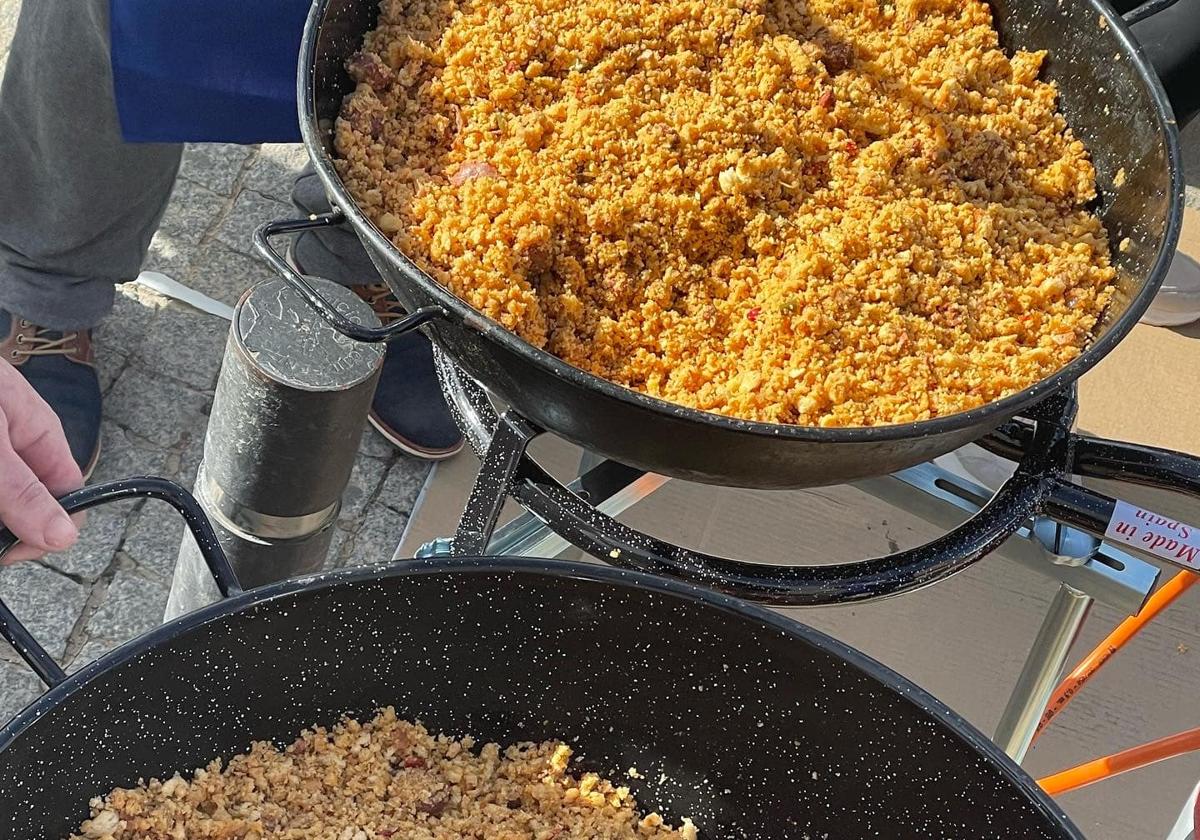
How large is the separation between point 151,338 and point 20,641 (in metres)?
1.28

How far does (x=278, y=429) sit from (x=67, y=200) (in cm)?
80

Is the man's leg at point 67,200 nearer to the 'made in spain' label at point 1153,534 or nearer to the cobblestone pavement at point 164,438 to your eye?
the cobblestone pavement at point 164,438

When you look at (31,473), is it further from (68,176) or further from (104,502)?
(68,176)

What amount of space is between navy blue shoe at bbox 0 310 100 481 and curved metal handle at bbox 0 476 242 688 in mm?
1011

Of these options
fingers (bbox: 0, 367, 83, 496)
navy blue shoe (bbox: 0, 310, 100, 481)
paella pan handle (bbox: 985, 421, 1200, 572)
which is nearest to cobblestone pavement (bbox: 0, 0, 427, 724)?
navy blue shoe (bbox: 0, 310, 100, 481)

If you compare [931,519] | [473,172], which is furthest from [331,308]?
[931,519]

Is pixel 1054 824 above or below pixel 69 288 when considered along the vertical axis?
above

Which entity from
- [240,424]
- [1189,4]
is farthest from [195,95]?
[1189,4]

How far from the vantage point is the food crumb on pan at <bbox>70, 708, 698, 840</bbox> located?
71cm

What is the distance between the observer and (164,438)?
5.63 ft

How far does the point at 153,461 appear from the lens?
1.69 meters

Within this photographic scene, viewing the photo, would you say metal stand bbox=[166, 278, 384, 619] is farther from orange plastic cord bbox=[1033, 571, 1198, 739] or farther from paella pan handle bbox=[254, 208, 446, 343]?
orange plastic cord bbox=[1033, 571, 1198, 739]

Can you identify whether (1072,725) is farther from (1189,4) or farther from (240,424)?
(240,424)

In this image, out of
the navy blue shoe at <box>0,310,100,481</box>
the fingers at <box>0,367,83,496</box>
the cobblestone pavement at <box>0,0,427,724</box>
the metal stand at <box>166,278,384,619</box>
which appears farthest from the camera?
the navy blue shoe at <box>0,310,100,481</box>
